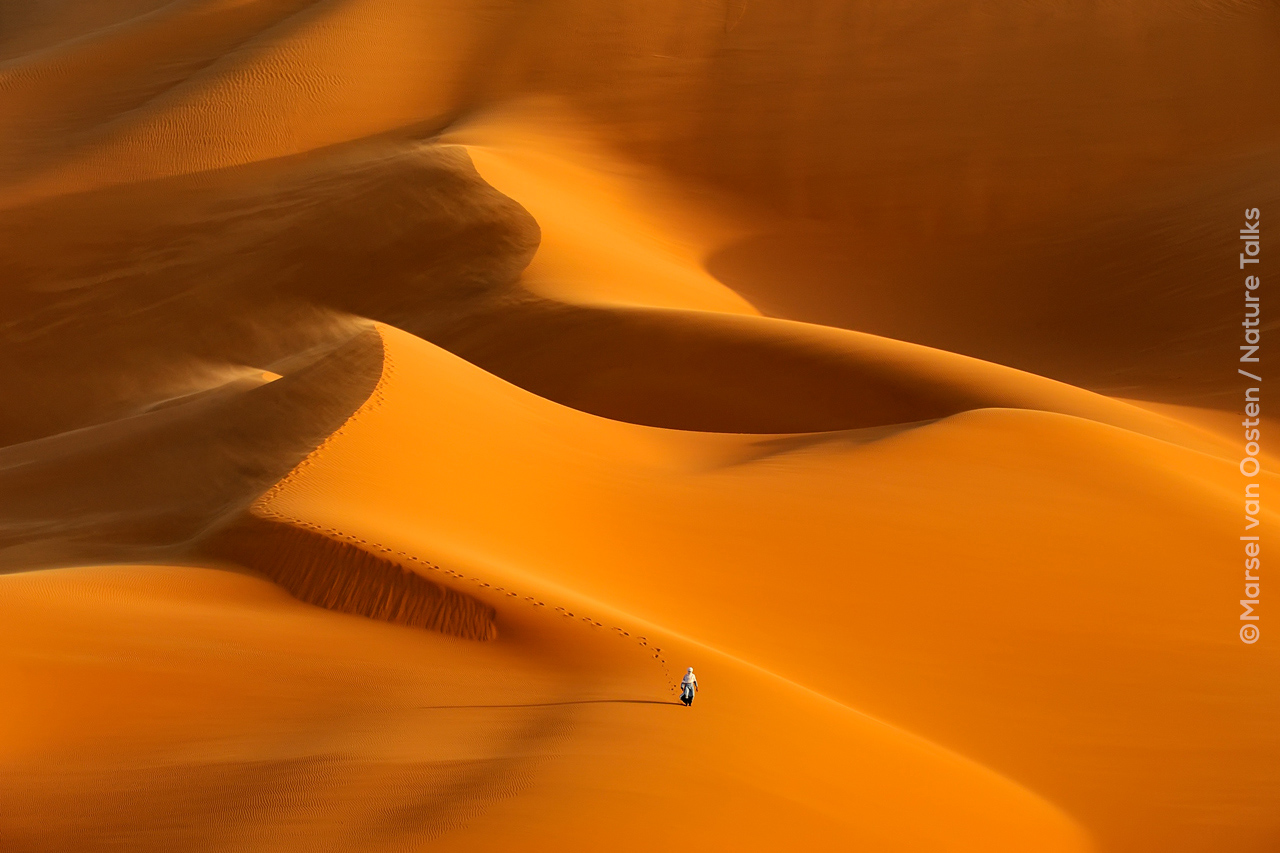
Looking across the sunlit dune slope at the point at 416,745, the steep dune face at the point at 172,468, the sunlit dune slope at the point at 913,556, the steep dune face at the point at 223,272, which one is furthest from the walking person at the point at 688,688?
the steep dune face at the point at 223,272

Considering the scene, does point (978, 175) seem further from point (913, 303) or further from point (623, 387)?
point (623, 387)

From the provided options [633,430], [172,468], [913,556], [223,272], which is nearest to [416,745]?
[913,556]

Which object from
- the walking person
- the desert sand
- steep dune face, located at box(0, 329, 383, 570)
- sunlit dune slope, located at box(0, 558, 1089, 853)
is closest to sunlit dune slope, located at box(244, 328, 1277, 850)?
the desert sand

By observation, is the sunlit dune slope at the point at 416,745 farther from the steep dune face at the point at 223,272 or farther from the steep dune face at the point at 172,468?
the steep dune face at the point at 223,272

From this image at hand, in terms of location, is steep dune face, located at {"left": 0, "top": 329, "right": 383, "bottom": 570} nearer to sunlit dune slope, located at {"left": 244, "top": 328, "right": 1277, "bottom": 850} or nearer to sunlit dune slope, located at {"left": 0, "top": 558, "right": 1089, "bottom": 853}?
sunlit dune slope, located at {"left": 244, "top": 328, "right": 1277, "bottom": 850}

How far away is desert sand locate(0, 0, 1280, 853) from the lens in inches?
267

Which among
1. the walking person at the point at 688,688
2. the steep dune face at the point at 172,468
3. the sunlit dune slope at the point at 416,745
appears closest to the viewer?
the sunlit dune slope at the point at 416,745

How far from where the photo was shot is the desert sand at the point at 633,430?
6781 millimetres

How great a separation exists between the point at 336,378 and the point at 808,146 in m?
14.6

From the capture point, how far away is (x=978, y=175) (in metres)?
23.4

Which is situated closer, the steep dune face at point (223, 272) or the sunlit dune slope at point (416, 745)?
the sunlit dune slope at point (416, 745)

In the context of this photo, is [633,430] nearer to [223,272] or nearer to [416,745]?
[416,745]

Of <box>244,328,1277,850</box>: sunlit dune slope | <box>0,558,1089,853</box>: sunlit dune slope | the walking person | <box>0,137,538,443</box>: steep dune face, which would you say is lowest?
<box>0,558,1089,853</box>: sunlit dune slope

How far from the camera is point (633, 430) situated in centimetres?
1291
